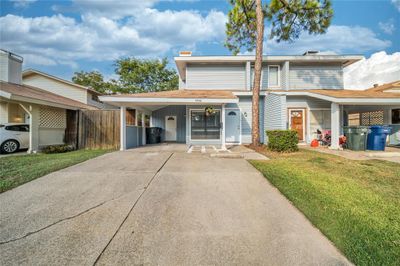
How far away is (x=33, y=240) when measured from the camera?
2.30m

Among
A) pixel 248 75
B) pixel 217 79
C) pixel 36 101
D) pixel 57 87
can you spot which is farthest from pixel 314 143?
pixel 57 87

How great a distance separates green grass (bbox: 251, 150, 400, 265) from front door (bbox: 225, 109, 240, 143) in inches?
249

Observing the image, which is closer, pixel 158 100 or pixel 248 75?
pixel 158 100

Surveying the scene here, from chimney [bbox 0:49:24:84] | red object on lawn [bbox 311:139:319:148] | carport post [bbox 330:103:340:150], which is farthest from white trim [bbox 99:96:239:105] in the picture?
chimney [bbox 0:49:24:84]

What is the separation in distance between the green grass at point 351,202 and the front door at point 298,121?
6111 mm

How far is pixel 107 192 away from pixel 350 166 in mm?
6943

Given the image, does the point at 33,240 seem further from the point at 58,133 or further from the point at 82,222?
the point at 58,133

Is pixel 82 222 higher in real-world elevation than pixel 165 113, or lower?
lower

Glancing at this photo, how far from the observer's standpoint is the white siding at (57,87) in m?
16.4

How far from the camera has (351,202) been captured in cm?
324

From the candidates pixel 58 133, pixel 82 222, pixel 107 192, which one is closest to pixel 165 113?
pixel 58 133

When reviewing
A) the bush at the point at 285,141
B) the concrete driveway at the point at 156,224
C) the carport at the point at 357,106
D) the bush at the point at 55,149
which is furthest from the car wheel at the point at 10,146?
the carport at the point at 357,106

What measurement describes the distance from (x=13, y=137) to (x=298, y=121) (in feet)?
51.0

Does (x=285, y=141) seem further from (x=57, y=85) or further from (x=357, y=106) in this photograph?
(x=57, y=85)
